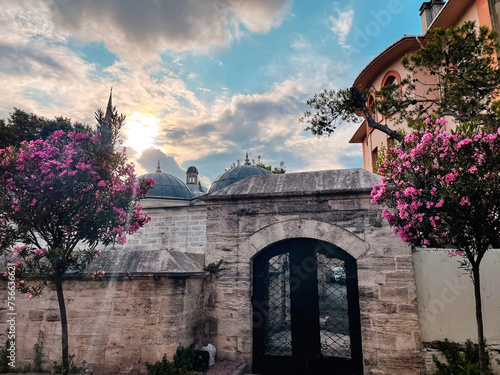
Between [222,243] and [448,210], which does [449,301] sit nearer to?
[448,210]

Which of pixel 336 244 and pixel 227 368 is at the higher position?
pixel 336 244

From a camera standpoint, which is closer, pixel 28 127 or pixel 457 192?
pixel 457 192

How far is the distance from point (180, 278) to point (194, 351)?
4.23 ft

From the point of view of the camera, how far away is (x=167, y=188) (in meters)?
18.8

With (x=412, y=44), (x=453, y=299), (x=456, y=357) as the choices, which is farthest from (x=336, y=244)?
(x=412, y=44)

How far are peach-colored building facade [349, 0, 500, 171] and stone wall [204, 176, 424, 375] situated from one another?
490 centimetres

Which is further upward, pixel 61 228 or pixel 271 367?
pixel 61 228

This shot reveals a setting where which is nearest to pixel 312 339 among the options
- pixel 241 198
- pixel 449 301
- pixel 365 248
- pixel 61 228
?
pixel 365 248

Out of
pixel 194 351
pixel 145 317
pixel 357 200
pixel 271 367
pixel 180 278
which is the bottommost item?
pixel 271 367

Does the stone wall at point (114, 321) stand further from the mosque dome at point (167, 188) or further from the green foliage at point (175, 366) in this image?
the mosque dome at point (167, 188)

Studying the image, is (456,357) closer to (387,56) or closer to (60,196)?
(60,196)

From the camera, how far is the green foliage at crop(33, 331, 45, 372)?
5.02 m

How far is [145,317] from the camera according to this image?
4.93 meters

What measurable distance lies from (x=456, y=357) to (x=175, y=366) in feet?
14.2
